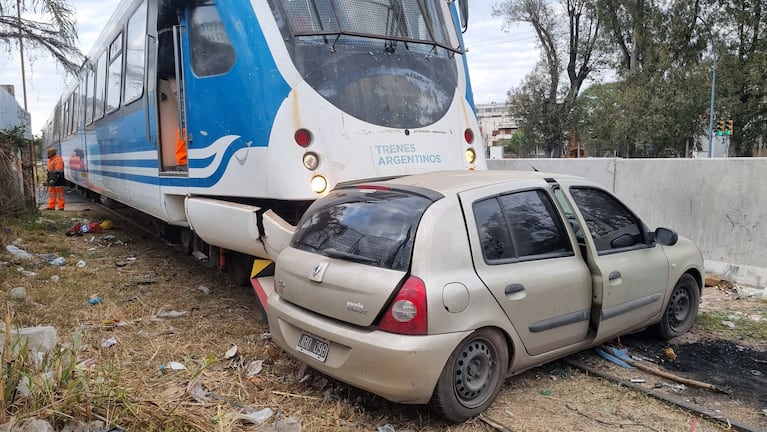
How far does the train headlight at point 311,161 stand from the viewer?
5113 millimetres

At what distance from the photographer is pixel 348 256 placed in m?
3.83

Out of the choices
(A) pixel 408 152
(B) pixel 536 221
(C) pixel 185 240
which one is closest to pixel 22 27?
(C) pixel 185 240

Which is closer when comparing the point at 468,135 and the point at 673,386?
the point at 673,386

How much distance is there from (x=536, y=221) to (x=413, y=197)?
98 cm

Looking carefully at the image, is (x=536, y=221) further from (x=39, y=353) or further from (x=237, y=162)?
(x=39, y=353)

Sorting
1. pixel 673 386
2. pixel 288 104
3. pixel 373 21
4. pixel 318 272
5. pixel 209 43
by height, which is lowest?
pixel 673 386

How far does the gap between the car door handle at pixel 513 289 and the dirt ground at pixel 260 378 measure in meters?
0.79

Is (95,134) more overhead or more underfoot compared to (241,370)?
more overhead

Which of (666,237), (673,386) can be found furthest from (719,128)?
(673,386)

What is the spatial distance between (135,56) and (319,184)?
4.16 metres

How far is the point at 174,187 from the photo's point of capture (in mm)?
6590

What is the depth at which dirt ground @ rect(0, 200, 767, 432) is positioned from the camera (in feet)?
11.6

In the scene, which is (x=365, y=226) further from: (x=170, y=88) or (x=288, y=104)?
(x=170, y=88)

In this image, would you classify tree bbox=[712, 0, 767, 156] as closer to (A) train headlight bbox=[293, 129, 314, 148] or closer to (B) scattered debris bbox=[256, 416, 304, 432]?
(A) train headlight bbox=[293, 129, 314, 148]
